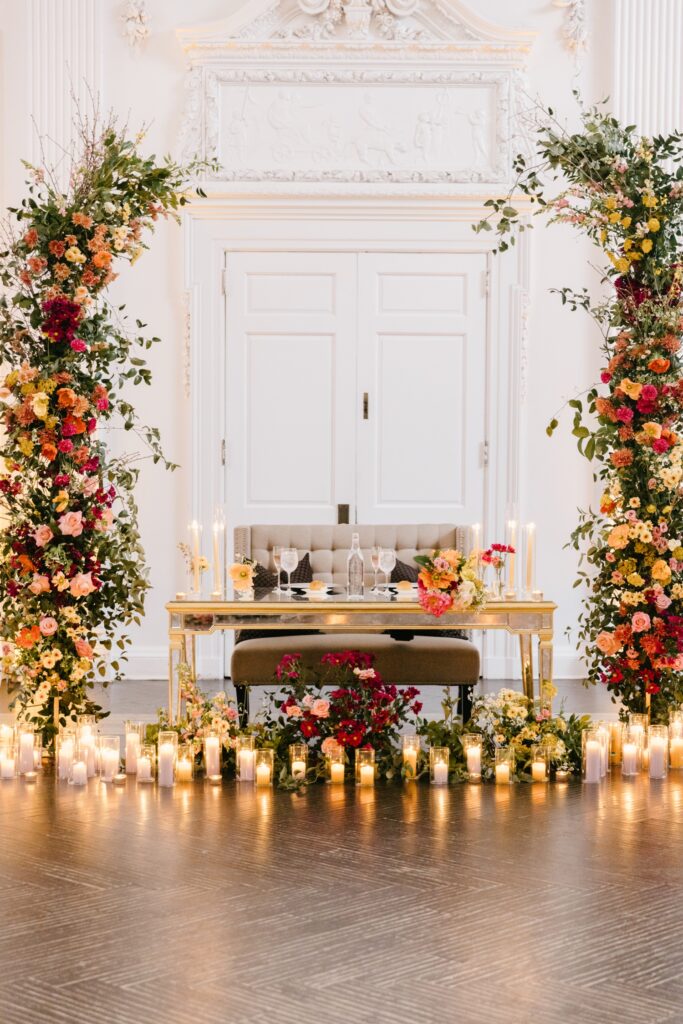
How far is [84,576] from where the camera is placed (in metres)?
5.41

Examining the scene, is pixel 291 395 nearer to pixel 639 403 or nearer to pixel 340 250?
pixel 340 250

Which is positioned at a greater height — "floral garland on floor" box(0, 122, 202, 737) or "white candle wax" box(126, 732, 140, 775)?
"floral garland on floor" box(0, 122, 202, 737)

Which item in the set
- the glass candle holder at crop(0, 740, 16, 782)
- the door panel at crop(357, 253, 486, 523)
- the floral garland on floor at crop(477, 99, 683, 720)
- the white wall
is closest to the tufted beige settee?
the floral garland on floor at crop(477, 99, 683, 720)

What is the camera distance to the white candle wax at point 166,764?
16.9ft

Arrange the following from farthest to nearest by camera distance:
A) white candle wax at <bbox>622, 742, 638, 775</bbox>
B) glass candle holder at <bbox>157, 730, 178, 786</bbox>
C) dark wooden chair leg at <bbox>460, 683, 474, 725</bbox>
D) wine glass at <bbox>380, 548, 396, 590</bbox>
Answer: dark wooden chair leg at <bbox>460, 683, 474, 725</bbox> < wine glass at <bbox>380, 548, 396, 590</bbox> < white candle wax at <bbox>622, 742, 638, 775</bbox> < glass candle holder at <bbox>157, 730, 178, 786</bbox>

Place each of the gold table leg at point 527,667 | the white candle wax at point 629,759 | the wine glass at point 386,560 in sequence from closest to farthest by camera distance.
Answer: the white candle wax at point 629,759
the wine glass at point 386,560
the gold table leg at point 527,667

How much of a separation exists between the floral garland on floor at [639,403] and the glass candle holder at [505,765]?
2.17ft

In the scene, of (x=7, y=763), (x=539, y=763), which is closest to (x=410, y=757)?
(x=539, y=763)

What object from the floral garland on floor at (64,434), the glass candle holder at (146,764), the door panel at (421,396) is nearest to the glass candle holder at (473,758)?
the glass candle holder at (146,764)

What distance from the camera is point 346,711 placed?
5387 mm

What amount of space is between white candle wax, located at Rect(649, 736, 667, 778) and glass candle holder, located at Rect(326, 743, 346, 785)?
1.31 metres

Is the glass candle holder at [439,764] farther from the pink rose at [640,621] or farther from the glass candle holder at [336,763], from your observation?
the pink rose at [640,621]

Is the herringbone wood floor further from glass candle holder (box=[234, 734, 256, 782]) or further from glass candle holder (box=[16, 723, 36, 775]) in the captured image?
glass candle holder (box=[16, 723, 36, 775])

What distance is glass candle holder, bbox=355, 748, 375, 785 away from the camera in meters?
5.16
